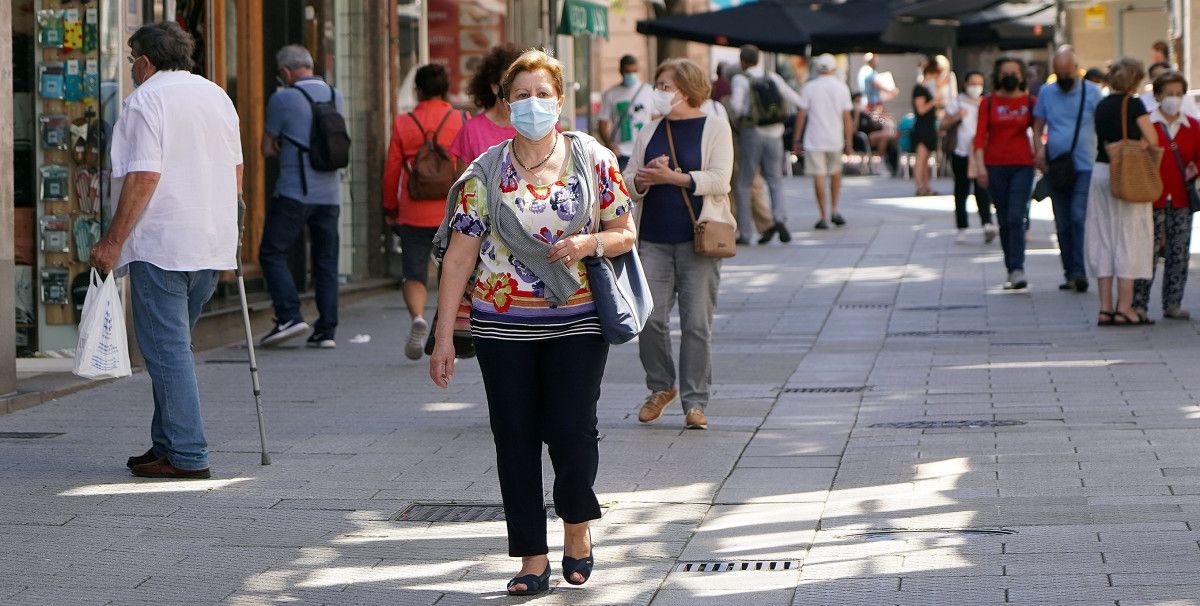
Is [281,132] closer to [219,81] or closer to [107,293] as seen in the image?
[219,81]

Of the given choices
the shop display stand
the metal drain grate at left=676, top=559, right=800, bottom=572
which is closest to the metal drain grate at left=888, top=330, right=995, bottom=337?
the shop display stand

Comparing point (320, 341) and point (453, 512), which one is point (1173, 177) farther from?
point (453, 512)

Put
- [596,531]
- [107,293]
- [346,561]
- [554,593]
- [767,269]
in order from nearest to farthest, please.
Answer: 1. [554,593]
2. [346,561]
3. [596,531]
4. [107,293]
5. [767,269]

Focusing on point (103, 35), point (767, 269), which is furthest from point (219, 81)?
point (767, 269)

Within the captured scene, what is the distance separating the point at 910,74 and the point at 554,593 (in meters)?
43.4

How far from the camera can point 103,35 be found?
36.9 feet

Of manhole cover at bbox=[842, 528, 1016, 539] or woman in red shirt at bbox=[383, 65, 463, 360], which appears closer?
manhole cover at bbox=[842, 528, 1016, 539]

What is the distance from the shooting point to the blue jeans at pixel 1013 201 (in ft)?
50.4

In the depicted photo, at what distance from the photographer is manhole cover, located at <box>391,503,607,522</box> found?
23.0ft

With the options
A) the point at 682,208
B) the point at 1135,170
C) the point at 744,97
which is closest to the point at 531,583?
the point at 682,208

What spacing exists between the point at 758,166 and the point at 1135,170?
28.5 feet

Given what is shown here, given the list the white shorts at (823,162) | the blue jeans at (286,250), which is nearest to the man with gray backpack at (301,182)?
the blue jeans at (286,250)

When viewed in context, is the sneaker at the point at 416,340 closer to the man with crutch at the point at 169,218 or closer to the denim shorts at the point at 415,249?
the denim shorts at the point at 415,249

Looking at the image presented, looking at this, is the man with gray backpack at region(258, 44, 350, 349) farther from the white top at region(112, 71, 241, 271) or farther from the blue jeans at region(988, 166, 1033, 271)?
the blue jeans at region(988, 166, 1033, 271)
